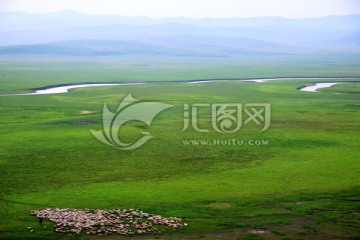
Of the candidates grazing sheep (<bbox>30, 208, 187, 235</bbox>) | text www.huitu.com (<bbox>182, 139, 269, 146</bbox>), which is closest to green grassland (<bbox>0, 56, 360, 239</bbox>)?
grazing sheep (<bbox>30, 208, 187, 235</bbox>)

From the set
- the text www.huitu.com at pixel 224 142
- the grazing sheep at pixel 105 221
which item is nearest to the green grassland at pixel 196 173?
the grazing sheep at pixel 105 221

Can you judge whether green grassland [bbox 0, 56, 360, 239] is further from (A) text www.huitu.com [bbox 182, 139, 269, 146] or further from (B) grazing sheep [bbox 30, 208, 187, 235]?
(A) text www.huitu.com [bbox 182, 139, 269, 146]

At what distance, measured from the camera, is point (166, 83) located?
73.8m

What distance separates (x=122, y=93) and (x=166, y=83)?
14389 millimetres
